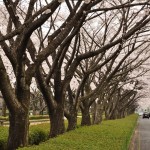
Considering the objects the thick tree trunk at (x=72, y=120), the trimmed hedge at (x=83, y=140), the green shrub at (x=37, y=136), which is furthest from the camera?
the thick tree trunk at (x=72, y=120)

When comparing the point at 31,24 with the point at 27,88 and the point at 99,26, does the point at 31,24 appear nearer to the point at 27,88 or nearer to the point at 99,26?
the point at 27,88

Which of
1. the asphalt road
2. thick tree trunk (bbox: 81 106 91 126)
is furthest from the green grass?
thick tree trunk (bbox: 81 106 91 126)

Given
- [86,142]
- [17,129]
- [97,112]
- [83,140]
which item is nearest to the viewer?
[17,129]

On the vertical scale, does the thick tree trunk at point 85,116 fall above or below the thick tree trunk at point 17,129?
above

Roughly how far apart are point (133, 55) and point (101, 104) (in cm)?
416

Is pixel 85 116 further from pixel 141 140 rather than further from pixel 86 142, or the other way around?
pixel 86 142

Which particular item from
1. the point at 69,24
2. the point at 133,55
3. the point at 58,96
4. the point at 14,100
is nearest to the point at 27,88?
the point at 14,100

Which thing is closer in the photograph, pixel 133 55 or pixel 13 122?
pixel 13 122

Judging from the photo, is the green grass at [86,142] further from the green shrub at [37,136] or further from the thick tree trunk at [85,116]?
the thick tree trunk at [85,116]

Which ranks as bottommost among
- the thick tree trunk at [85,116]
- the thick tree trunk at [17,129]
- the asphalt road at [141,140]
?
the asphalt road at [141,140]

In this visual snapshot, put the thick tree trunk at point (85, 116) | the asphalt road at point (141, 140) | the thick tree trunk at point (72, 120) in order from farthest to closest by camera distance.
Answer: the thick tree trunk at point (85, 116), the asphalt road at point (141, 140), the thick tree trunk at point (72, 120)

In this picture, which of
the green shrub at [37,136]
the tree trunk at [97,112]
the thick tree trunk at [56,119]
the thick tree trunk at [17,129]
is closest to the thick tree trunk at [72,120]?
the green shrub at [37,136]

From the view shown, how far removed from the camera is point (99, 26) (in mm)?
19094

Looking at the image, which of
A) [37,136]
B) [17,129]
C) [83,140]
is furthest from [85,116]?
[17,129]
